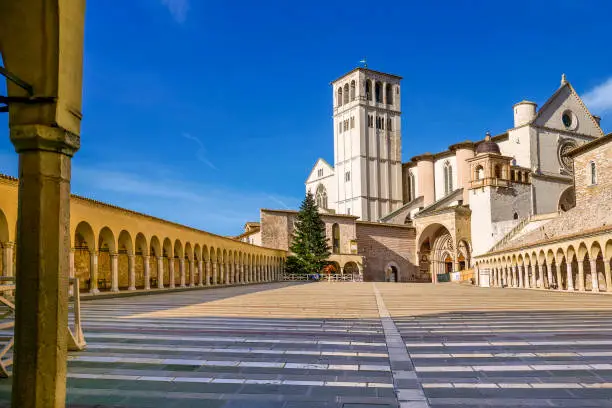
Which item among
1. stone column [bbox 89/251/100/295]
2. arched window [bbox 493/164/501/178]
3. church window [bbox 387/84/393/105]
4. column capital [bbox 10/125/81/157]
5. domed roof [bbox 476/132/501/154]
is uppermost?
church window [bbox 387/84/393/105]

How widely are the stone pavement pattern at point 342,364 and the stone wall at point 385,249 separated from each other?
163 ft

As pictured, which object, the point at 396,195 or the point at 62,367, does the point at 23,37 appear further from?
the point at 396,195

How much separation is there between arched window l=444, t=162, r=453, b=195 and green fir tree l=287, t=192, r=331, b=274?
18.9m

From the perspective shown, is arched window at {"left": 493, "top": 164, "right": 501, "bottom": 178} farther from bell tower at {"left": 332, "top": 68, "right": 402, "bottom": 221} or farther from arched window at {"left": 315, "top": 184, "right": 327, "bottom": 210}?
arched window at {"left": 315, "top": 184, "right": 327, "bottom": 210}

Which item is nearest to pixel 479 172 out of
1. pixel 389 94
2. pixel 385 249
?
pixel 385 249

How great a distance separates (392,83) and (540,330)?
223 feet

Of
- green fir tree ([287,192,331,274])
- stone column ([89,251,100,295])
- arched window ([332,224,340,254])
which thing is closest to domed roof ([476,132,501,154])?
arched window ([332,224,340,254])

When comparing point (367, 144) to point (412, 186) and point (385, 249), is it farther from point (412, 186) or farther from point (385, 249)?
point (385, 249)

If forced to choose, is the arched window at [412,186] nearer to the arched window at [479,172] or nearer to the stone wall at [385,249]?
the stone wall at [385,249]

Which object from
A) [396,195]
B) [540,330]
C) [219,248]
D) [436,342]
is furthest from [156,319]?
[396,195]

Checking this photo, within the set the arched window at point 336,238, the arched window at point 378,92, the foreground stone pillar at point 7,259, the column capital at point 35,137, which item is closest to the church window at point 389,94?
the arched window at point 378,92

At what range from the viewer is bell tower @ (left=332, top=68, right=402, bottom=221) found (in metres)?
68.9

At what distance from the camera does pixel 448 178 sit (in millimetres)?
67062

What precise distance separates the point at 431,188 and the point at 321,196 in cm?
1523
